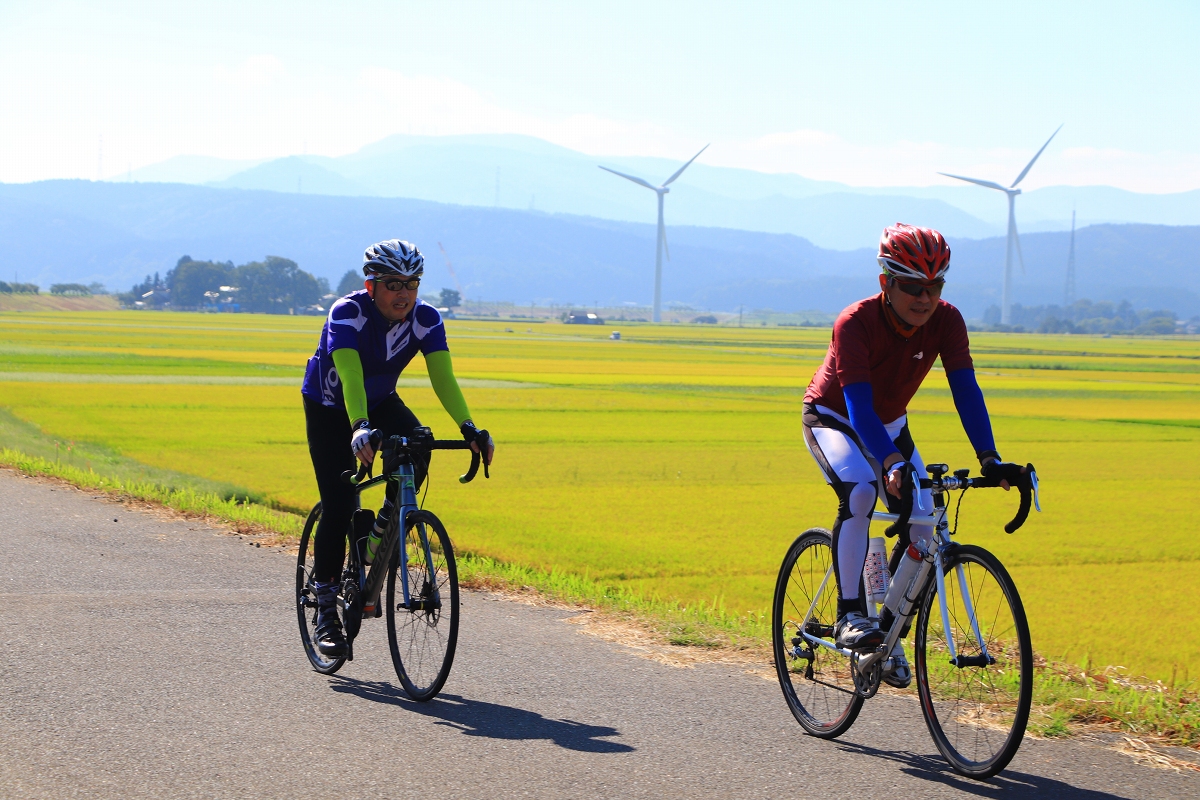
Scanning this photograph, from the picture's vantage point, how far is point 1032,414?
35.9 meters

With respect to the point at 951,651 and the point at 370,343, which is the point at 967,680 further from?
the point at 370,343

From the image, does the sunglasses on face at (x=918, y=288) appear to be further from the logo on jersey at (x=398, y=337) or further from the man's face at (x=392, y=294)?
the logo on jersey at (x=398, y=337)

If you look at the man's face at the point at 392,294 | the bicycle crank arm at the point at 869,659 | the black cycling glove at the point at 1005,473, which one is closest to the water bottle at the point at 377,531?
the man's face at the point at 392,294

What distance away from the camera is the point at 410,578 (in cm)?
636

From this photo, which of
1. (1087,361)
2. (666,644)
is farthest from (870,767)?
(1087,361)

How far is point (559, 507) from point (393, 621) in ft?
31.3

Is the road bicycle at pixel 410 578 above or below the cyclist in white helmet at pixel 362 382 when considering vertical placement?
below

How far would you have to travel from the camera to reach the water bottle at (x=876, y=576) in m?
5.61

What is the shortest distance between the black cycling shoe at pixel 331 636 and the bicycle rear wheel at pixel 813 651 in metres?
2.27

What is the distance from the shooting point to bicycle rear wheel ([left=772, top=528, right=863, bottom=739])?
578cm

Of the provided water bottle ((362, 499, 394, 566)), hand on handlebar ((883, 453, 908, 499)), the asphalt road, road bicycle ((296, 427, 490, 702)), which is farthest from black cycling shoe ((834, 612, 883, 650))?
water bottle ((362, 499, 394, 566))

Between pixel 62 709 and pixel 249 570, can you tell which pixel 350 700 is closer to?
pixel 62 709

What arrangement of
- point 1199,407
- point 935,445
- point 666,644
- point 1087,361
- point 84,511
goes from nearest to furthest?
point 666,644
point 84,511
point 935,445
point 1199,407
point 1087,361

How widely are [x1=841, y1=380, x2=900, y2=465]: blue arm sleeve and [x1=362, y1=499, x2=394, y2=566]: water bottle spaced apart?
244 centimetres
